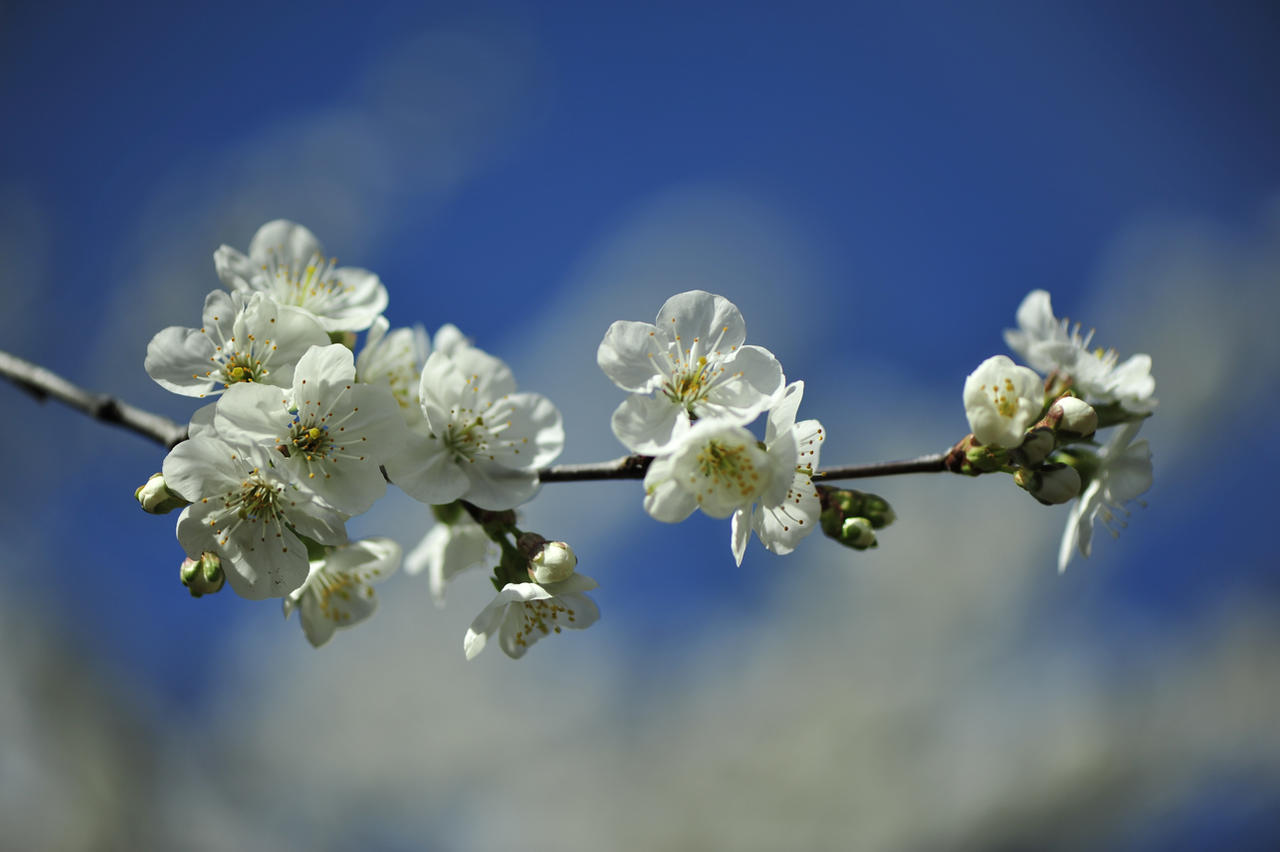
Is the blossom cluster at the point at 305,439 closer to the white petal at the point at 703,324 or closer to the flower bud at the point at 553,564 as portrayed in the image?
the flower bud at the point at 553,564

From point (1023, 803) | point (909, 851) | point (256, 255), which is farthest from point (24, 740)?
point (1023, 803)

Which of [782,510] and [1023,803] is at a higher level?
[1023,803]

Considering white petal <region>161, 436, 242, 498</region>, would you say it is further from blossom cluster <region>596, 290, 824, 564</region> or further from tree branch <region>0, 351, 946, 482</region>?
blossom cluster <region>596, 290, 824, 564</region>

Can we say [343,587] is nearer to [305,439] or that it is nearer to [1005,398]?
[305,439]

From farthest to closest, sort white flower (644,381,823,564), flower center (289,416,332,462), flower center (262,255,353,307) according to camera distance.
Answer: flower center (262,255,353,307), flower center (289,416,332,462), white flower (644,381,823,564)

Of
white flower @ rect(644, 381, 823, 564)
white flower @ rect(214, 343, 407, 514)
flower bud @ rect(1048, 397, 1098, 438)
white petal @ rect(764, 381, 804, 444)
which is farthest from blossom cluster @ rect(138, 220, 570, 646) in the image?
flower bud @ rect(1048, 397, 1098, 438)

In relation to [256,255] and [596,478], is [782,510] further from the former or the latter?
[256,255]
